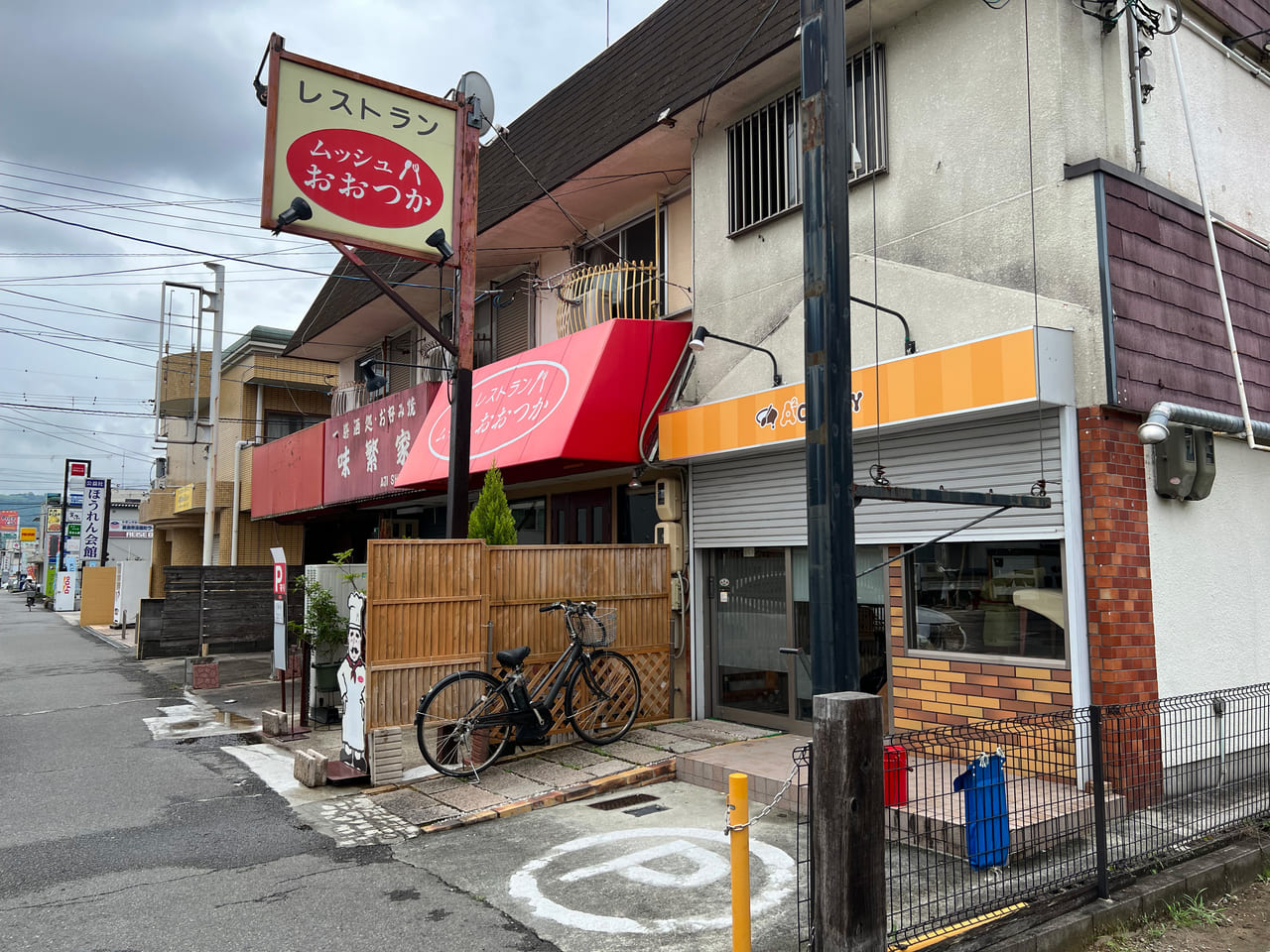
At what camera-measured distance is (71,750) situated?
33.8ft

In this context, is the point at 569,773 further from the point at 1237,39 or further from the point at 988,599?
the point at 1237,39

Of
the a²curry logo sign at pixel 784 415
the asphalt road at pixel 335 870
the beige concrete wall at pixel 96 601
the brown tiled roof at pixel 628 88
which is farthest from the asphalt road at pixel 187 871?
the beige concrete wall at pixel 96 601

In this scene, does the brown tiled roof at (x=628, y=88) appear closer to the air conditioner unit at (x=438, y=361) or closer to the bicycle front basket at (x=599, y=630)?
the air conditioner unit at (x=438, y=361)

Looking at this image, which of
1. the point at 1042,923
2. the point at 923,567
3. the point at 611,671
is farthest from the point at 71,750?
the point at 1042,923

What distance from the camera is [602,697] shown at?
30.4 ft

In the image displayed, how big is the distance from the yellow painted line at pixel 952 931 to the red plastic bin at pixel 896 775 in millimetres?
745

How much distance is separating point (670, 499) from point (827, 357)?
629 centimetres

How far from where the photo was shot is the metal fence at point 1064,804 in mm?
4949

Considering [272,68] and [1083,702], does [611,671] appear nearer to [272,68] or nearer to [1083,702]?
[1083,702]

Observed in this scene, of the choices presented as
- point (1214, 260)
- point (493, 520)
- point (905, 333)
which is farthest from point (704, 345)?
point (1214, 260)

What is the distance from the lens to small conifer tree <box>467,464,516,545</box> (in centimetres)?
948

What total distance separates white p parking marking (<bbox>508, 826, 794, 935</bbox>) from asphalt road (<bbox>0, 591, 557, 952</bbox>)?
359mm

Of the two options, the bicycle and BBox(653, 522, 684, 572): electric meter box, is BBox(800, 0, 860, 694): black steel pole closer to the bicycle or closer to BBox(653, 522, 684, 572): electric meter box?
the bicycle

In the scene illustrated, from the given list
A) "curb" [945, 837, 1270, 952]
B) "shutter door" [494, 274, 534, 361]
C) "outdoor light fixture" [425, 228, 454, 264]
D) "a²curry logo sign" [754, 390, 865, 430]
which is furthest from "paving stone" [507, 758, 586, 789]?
"shutter door" [494, 274, 534, 361]
